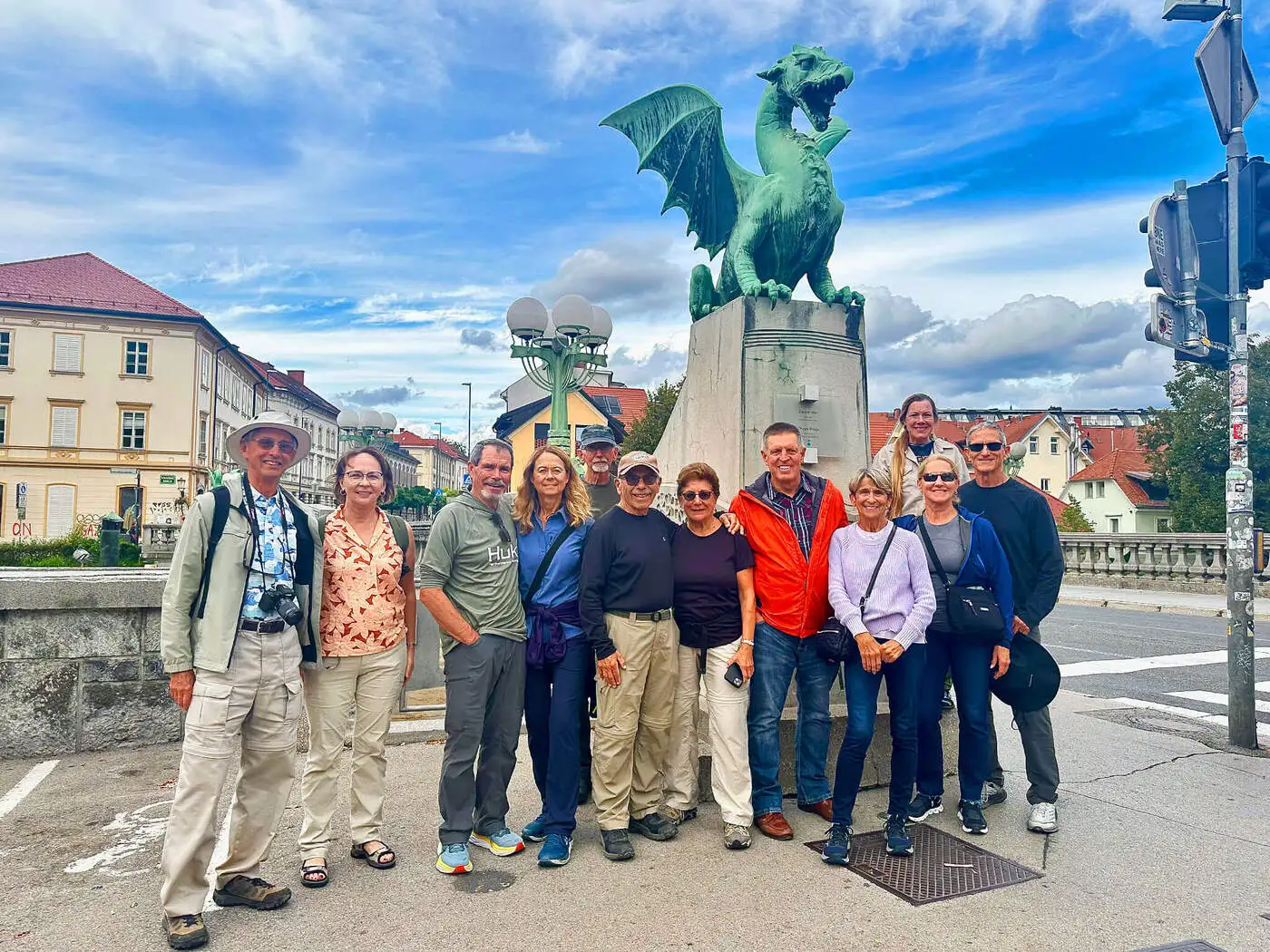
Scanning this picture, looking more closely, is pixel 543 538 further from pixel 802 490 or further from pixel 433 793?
pixel 433 793

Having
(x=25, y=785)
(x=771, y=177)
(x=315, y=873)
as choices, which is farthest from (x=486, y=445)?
(x=771, y=177)

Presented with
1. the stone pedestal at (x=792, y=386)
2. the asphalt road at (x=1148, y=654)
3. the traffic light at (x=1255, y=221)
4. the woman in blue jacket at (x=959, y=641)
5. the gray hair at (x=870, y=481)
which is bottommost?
the asphalt road at (x=1148, y=654)

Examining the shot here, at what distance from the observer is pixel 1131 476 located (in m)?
48.8

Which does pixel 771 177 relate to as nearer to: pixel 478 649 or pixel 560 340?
pixel 478 649

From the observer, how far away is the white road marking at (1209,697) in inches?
280

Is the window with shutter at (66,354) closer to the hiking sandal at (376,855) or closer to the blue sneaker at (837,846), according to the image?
the hiking sandal at (376,855)

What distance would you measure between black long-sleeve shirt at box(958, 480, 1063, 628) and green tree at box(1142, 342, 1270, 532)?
2904cm

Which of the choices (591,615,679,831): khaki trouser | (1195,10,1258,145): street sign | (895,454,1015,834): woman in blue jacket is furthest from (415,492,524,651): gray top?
(1195,10,1258,145): street sign

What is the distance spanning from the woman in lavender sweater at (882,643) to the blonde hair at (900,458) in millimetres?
489

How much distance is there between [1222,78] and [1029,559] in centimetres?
407

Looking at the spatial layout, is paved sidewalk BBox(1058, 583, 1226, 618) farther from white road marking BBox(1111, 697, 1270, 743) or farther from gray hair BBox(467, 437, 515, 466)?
gray hair BBox(467, 437, 515, 466)

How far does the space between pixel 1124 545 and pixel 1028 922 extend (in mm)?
18361

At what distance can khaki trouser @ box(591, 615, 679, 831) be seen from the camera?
3777mm

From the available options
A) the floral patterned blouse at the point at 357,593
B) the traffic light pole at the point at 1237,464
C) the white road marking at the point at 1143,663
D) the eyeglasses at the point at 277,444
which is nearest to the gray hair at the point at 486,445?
the floral patterned blouse at the point at 357,593
